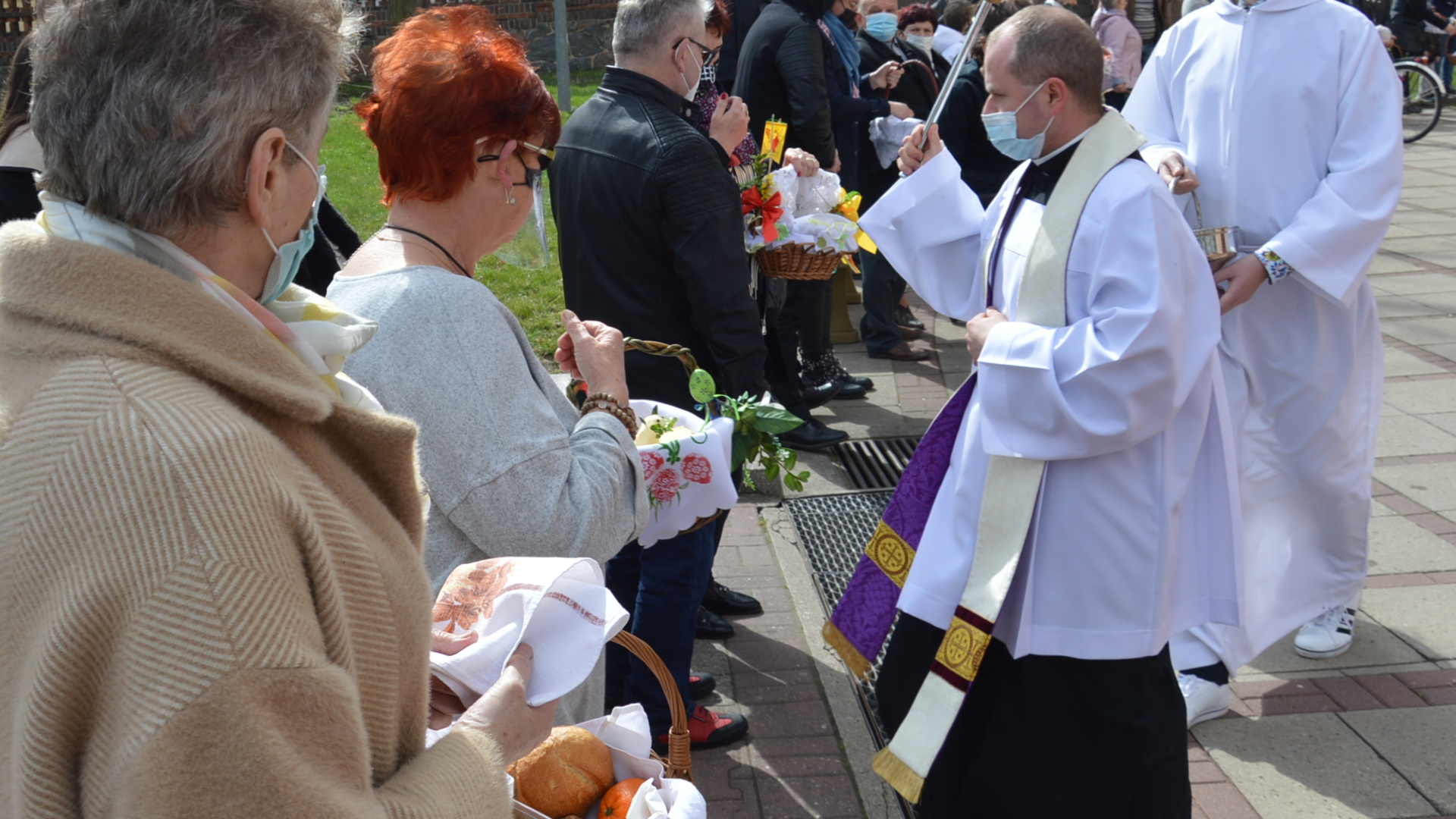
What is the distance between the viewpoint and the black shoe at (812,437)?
17.7ft

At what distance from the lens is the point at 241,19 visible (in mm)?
1070

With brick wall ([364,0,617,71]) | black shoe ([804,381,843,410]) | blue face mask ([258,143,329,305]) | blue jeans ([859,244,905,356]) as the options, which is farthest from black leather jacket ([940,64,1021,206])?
brick wall ([364,0,617,71])

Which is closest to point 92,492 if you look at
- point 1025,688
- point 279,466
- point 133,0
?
point 279,466

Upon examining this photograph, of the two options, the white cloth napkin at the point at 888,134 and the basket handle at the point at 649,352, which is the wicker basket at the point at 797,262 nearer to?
the basket handle at the point at 649,352

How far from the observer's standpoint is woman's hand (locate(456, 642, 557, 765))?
133 centimetres

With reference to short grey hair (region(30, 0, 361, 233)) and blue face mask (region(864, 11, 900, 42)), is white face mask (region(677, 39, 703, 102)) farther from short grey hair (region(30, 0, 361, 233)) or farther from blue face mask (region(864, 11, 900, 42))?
blue face mask (region(864, 11, 900, 42))

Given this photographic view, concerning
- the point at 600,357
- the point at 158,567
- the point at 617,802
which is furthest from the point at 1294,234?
the point at 158,567

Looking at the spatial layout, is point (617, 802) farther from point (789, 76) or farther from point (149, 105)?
point (789, 76)

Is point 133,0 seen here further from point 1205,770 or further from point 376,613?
point 1205,770

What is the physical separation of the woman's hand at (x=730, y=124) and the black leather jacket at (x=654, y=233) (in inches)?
4.1

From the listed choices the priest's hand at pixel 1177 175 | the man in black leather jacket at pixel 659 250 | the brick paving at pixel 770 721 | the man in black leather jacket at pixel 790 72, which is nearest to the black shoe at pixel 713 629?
the brick paving at pixel 770 721

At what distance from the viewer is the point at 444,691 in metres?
1.44

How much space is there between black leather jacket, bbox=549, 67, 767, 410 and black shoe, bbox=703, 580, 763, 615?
973mm

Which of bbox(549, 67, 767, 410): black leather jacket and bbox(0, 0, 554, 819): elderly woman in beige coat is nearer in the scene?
bbox(0, 0, 554, 819): elderly woman in beige coat
